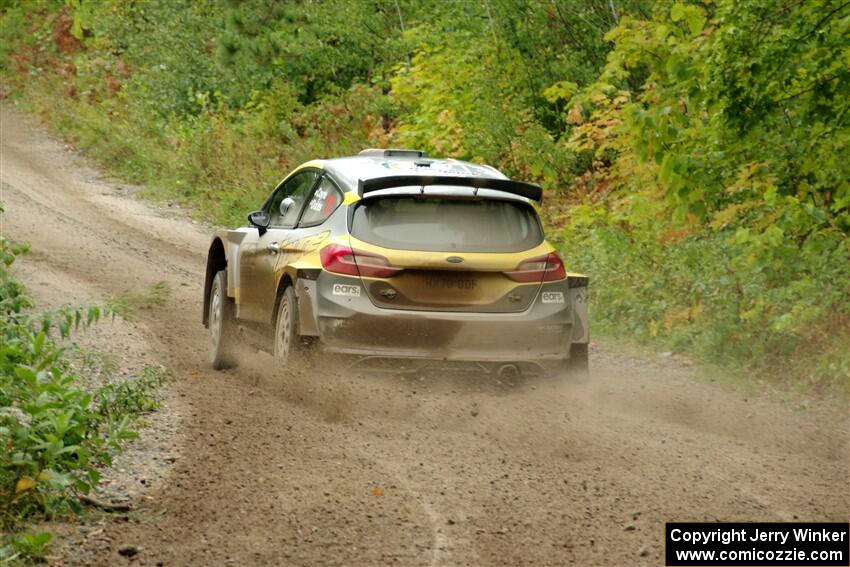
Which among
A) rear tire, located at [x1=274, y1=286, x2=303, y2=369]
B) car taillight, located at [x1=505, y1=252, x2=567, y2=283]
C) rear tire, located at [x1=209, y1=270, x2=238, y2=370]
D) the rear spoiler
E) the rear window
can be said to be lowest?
rear tire, located at [x1=209, y1=270, x2=238, y2=370]

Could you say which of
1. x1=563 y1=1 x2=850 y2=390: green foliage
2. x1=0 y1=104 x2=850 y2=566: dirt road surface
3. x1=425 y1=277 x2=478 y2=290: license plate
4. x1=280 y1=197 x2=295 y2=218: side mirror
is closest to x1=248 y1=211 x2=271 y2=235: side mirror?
x1=280 y1=197 x2=295 y2=218: side mirror

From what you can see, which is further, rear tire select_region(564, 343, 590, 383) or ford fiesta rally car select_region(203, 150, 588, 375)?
rear tire select_region(564, 343, 590, 383)

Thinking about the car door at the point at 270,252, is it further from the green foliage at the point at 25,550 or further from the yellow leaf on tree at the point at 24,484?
the green foliage at the point at 25,550

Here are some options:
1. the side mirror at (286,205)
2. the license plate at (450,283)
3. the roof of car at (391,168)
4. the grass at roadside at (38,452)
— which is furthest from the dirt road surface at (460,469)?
the roof of car at (391,168)

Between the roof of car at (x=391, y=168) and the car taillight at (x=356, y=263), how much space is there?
53 cm

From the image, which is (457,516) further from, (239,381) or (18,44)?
(18,44)

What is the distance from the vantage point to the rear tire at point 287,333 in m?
8.76

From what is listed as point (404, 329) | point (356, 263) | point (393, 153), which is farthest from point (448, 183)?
point (393, 153)

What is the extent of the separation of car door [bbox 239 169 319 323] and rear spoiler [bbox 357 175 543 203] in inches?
40.9

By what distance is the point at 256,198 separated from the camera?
21312 mm

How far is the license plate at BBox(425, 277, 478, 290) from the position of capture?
8.57 metres

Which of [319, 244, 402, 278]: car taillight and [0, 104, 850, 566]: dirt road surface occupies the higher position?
[319, 244, 402, 278]: car taillight

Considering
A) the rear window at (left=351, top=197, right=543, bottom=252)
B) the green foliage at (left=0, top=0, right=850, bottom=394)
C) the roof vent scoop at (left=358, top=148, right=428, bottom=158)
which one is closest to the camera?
the rear window at (left=351, top=197, right=543, bottom=252)

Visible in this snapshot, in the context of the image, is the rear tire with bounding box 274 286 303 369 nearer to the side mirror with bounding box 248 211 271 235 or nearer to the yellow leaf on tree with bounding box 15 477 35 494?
the side mirror with bounding box 248 211 271 235
